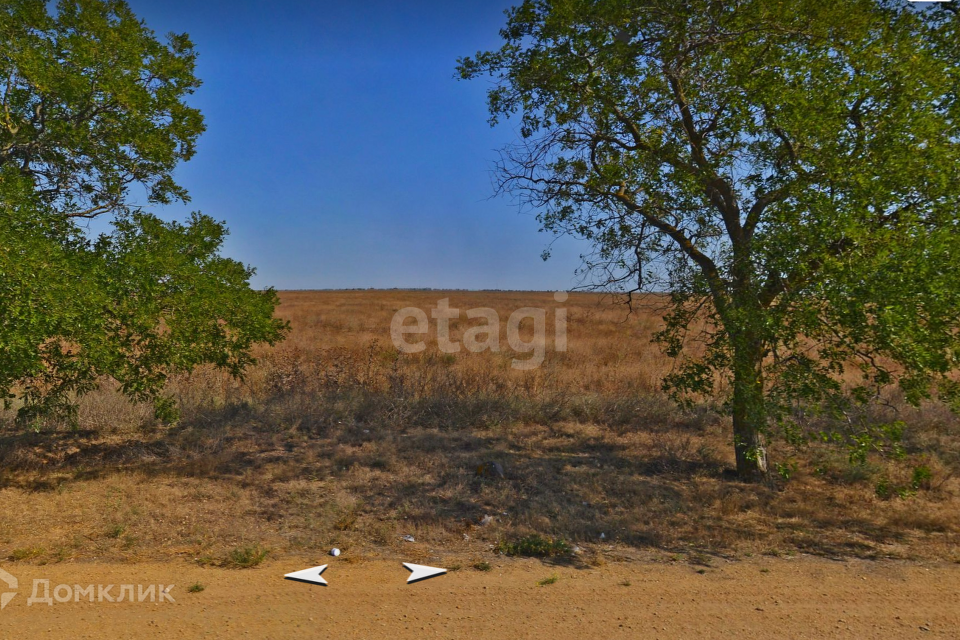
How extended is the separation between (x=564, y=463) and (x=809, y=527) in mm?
3039

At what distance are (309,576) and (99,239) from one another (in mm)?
4738

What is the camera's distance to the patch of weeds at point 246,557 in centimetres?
486

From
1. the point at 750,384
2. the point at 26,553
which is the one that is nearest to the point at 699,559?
the point at 750,384

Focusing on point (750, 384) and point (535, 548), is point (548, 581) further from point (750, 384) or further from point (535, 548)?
point (750, 384)

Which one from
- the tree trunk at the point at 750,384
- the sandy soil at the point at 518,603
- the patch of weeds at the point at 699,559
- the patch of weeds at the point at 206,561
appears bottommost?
the patch of weeds at the point at 699,559

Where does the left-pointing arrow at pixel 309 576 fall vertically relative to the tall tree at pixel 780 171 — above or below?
below

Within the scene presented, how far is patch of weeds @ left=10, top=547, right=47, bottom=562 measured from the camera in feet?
16.0

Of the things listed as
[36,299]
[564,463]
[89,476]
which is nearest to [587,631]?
[564,463]

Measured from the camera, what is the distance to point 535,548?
534cm

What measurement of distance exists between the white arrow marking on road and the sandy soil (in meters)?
0.09

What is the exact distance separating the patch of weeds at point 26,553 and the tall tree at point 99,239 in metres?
1.70

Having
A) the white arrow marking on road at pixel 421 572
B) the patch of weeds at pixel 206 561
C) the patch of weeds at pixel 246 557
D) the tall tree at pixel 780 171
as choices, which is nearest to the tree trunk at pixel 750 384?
the tall tree at pixel 780 171

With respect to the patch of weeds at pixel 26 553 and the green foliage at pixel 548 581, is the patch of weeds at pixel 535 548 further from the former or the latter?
the patch of weeds at pixel 26 553

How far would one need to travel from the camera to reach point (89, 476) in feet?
23.2
